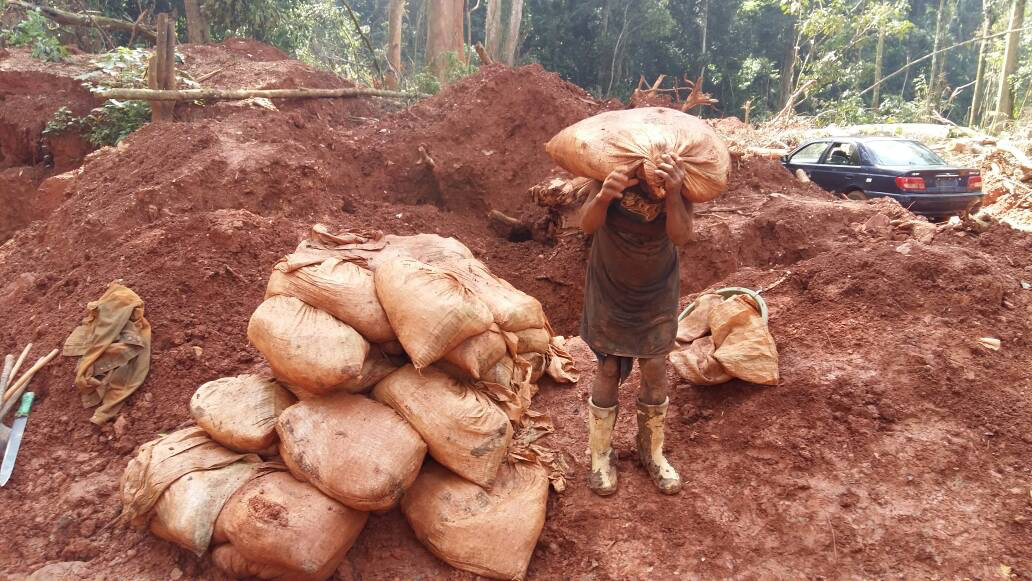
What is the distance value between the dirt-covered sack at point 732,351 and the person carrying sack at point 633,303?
21.8 inches

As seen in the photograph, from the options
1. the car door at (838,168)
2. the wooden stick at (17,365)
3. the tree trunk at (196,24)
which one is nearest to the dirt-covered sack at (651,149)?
the wooden stick at (17,365)

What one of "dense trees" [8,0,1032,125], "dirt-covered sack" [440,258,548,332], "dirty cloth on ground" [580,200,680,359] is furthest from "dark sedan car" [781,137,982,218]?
"dense trees" [8,0,1032,125]

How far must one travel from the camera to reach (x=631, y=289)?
249 centimetres

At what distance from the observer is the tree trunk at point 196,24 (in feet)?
44.1

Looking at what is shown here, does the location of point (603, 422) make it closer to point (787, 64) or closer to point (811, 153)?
point (811, 153)

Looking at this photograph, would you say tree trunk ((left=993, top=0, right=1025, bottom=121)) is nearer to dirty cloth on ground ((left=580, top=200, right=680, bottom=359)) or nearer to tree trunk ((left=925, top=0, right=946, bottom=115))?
tree trunk ((left=925, top=0, right=946, bottom=115))

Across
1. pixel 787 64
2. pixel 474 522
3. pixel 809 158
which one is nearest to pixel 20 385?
pixel 474 522

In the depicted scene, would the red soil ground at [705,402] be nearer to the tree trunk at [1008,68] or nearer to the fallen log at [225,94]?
the fallen log at [225,94]

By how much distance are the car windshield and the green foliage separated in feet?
43.3

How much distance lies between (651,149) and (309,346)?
1.45 metres

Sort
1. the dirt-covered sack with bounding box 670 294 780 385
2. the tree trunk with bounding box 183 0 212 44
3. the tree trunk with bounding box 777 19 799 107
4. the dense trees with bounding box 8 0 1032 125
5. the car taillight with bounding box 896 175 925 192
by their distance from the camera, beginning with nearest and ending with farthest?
the dirt-covered sack with bounding box 670 294 780 385
the car taillight with bounding box 896 175 925 192
the tree trunk with bounding box 183 0 212 44
the dense trees with bounding box 8 0 1032 125
the tree trunk with bounding box 777 19 799 107

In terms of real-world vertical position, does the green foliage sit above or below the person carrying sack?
above

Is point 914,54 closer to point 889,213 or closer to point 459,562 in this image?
point 889,213

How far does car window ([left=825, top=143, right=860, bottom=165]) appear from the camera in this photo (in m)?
8.52
